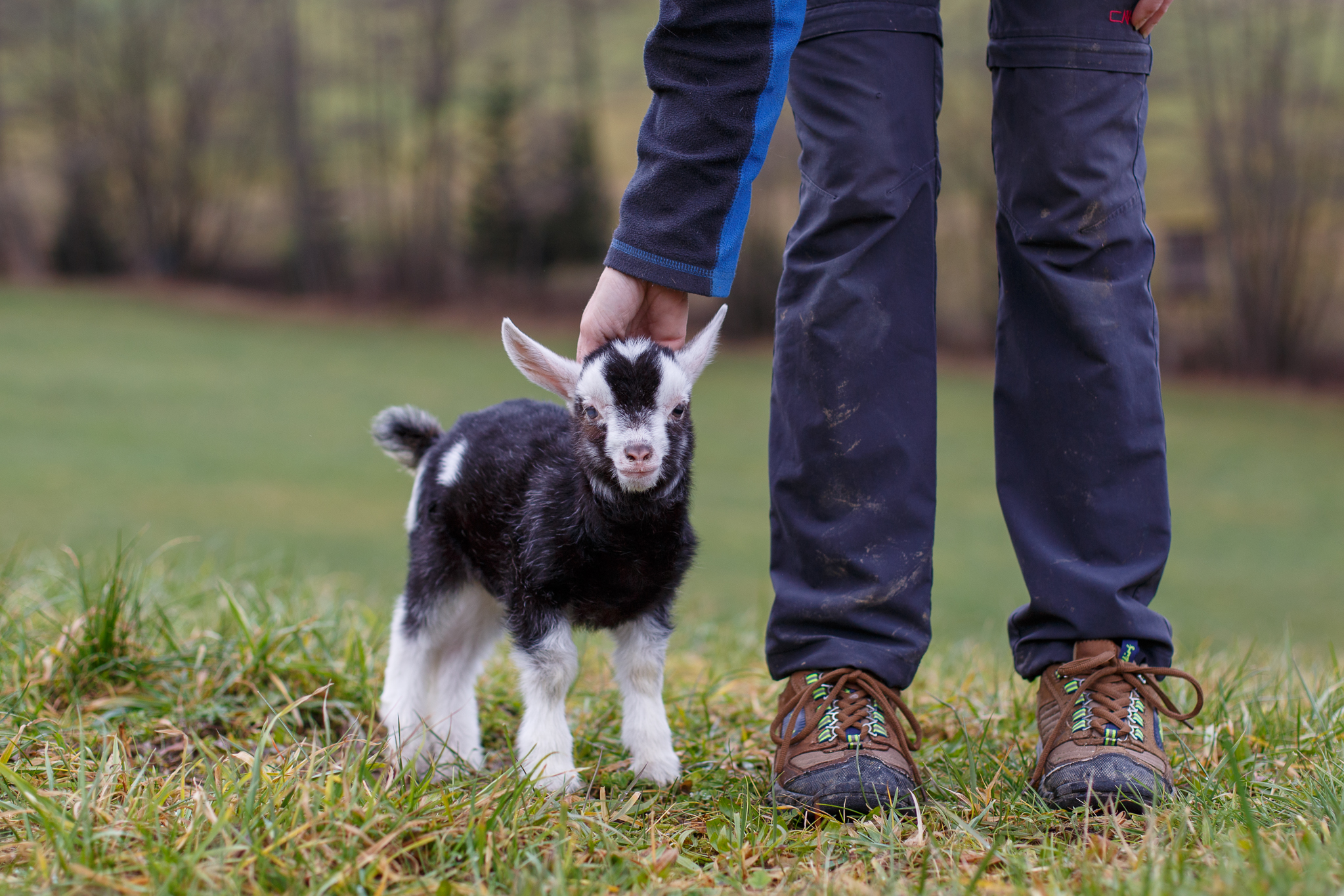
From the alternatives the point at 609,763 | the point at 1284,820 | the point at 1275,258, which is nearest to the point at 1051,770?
the point at 1284,820

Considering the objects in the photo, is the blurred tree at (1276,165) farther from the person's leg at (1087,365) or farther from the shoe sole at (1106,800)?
the shoe sole at (1106,800)

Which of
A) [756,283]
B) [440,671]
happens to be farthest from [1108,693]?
[756,283]

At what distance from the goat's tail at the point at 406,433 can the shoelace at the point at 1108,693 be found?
165cm

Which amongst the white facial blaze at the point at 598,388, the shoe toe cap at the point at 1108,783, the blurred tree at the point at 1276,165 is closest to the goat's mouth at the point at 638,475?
the white facial blaze at the point at 598,388

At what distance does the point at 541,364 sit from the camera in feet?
7.61

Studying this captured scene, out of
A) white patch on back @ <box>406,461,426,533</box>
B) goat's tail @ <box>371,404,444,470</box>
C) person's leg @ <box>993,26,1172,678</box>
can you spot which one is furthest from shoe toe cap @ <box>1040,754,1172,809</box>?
→ goat's tail @ <box>371,404,444,470</box>

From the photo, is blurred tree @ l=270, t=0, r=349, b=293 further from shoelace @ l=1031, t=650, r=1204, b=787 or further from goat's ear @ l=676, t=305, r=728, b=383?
shoelace @ l=1031, t=650, r=1204, b=787

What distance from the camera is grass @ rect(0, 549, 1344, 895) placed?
1665mm

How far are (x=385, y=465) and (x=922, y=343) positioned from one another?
35.9 feet

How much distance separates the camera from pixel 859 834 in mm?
1937

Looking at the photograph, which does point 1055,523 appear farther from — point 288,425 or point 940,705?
point 288,425

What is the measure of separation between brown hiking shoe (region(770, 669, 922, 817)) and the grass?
0.05m

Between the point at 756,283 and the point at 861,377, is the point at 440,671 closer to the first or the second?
the point at 861,377

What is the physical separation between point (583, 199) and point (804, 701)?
18.1m
